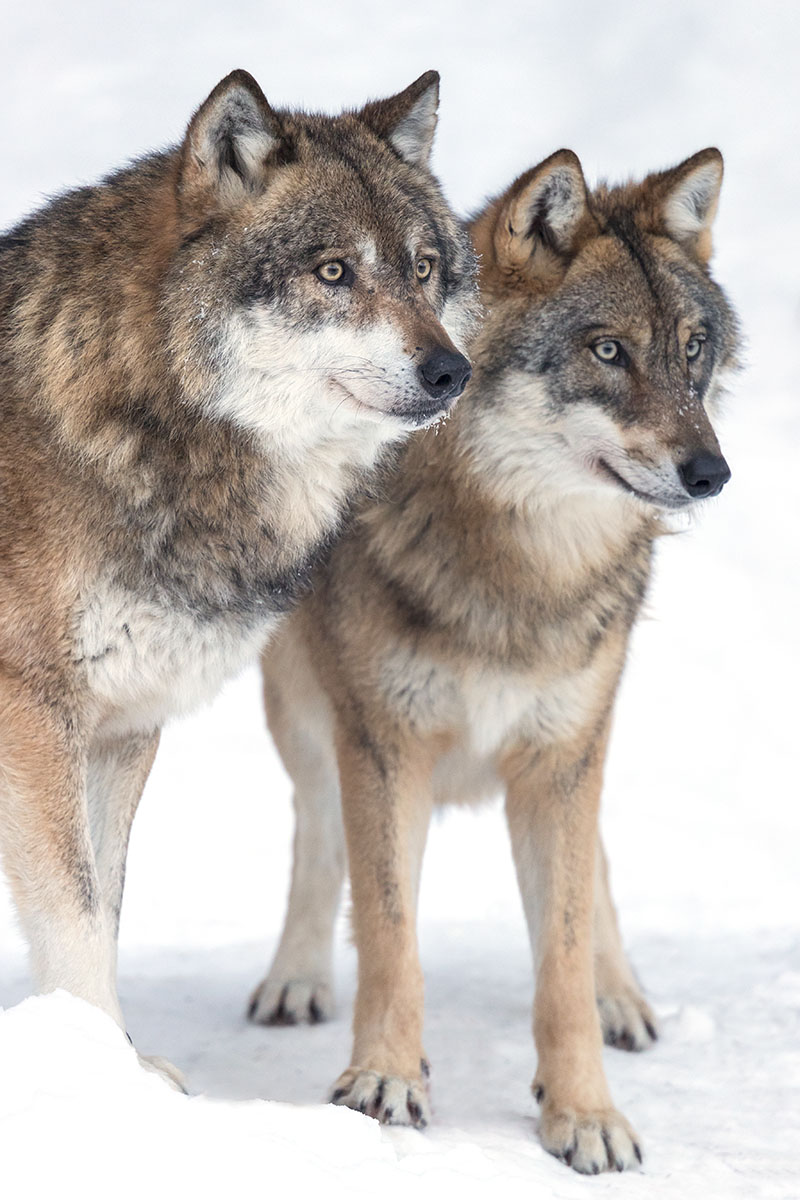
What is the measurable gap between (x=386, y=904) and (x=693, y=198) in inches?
84.9

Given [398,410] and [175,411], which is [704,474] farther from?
[175,411]

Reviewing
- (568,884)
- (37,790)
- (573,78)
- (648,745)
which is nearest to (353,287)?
(37,790)

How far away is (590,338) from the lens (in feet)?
11.8

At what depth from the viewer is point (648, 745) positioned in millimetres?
7566

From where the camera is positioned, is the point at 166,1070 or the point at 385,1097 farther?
the point at 166,1070

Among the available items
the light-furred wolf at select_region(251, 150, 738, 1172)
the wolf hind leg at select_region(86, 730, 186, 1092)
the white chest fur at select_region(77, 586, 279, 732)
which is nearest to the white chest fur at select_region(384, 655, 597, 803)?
the light-furred wolf at select_region(251, 150, 738, 1172)

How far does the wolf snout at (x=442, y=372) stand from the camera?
2992 millimetres

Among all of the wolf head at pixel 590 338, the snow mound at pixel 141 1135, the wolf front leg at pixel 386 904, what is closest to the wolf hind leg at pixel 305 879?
the wolf front leg at pixel 386 904

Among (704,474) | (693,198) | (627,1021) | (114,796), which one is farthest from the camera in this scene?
(627,1021)

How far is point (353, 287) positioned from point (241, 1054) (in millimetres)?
2462

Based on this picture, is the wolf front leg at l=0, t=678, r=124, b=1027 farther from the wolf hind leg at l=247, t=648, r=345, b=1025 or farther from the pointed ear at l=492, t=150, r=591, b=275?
the pointed ear at l=492, t=150, r=591, b=275

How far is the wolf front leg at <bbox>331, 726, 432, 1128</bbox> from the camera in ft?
11.8

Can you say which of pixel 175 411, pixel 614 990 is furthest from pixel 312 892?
pixel 175 411

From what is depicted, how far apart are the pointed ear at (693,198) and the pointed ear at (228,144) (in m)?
1.28
